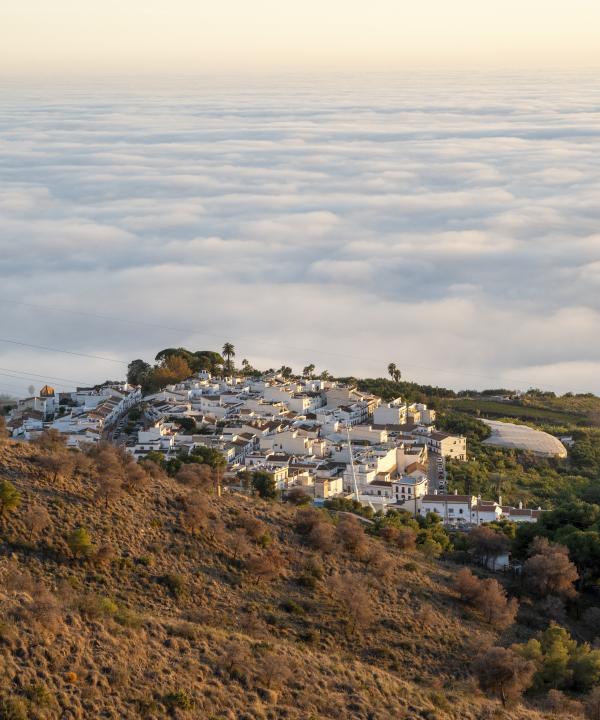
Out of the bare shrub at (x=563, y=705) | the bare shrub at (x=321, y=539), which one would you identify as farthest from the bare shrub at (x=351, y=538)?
the bare shrub at (x=563, y=705)

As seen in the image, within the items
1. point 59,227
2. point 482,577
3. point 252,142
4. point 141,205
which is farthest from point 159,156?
point 482,577

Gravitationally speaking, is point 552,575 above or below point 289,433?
below

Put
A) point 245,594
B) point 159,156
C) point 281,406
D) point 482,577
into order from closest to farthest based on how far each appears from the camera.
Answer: point 245,594 → point 482,577 → point 281,406 → point 159,156

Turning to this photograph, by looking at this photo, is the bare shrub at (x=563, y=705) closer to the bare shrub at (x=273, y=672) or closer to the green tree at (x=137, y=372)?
the bare shrub at (x=273, y=672)

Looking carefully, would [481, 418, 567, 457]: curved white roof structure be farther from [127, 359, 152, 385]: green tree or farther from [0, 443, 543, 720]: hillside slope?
[0, 443, 543, 720]: hillside slope

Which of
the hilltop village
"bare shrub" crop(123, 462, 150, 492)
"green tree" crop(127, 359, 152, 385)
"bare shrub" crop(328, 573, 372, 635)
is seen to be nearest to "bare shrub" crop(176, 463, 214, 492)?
"bare shrub" crop(123, 462, 150, 492)

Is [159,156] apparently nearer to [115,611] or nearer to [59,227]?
[59,227]

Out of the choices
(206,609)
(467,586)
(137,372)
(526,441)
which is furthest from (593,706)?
(137,372)

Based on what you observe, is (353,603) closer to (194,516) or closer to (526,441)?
(194,516)
